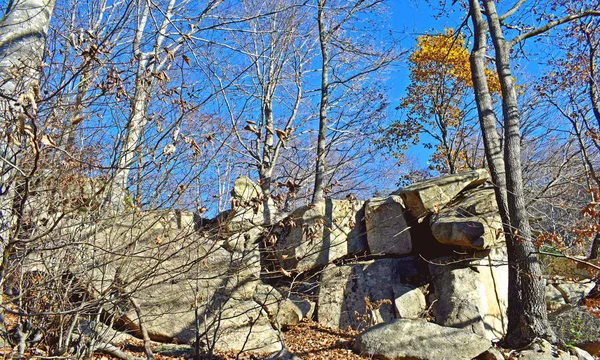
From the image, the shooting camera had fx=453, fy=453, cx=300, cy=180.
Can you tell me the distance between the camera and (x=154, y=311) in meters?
5.36

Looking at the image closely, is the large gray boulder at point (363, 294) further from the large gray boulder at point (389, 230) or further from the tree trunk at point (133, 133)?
the tree trunk at point (133, 133)

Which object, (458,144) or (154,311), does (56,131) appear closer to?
(154,311)

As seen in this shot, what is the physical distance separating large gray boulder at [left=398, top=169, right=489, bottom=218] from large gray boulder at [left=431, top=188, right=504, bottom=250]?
0.17m

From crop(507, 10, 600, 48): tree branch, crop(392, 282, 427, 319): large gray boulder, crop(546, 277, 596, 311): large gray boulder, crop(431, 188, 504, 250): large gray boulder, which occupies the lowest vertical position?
crop(546, 277, 596, 311): large gray boulder

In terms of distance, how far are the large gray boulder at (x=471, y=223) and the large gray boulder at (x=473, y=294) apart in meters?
0.35

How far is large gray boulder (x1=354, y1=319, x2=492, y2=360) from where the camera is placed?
17.1ft

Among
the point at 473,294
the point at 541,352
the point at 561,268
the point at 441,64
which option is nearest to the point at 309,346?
the point at 473,294

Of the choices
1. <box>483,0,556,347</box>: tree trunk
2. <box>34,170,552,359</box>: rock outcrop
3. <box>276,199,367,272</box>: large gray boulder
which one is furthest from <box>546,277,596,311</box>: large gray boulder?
<box>276,199,367,272</box>: large gray boulder

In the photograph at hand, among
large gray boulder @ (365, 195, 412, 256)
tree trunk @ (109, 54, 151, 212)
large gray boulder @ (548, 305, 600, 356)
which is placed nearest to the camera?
tree trunk @ (109, 54, 151, 212)

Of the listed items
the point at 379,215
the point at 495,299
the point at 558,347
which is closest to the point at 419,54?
the point at 379,215

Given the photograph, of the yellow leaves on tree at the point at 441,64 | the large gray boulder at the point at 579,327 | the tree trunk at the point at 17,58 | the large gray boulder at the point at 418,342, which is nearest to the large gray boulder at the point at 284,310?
the large gray boulder at the point at 418,342

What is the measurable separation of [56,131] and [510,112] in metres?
5.85

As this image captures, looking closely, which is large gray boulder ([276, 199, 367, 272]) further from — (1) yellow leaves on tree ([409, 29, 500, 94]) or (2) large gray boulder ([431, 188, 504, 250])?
(1) yellow leaves on tree ([409, 29, 500, 94])

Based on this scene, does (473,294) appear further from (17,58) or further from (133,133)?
(17,58)
